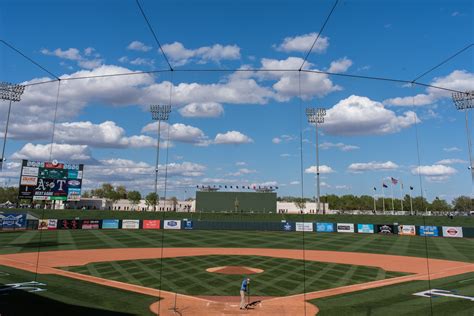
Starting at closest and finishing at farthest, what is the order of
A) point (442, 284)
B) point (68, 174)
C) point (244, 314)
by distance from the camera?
point (244, 314) → point (442, 284) → point (68, 174)

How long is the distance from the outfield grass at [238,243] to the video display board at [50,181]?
207 inches

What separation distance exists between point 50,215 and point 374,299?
200ft

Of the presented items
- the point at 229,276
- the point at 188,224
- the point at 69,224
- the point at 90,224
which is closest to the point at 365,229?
the point at 188,224

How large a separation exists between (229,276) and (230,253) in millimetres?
10865

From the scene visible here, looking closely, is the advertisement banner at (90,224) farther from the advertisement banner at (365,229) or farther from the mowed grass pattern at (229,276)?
the advertisement banner at (365,229)

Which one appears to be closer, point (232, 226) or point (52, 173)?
point (52, 173)

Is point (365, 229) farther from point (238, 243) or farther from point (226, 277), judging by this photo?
point (226, 277)

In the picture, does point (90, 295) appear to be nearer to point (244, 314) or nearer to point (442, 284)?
point (244, 314)

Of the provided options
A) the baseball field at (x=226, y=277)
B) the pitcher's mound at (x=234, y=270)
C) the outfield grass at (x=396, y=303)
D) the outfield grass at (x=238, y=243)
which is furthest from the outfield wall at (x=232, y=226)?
the outfield grass at (x=396, y=303)

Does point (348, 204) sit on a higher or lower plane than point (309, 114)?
lower

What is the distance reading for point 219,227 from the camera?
56000 millimetres

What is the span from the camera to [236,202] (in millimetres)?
100875

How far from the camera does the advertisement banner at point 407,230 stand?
50.9m

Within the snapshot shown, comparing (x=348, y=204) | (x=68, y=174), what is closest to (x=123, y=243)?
(x=68, y=174)
